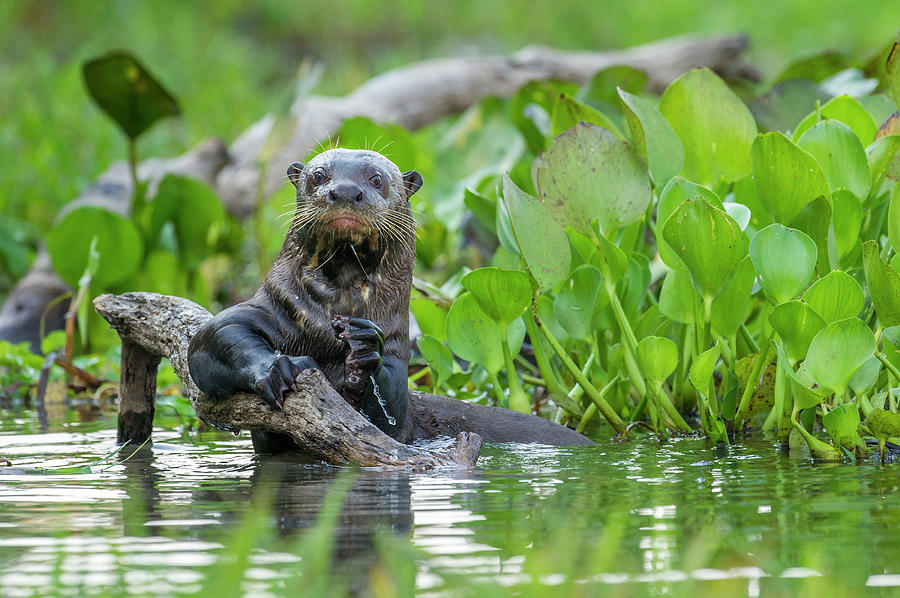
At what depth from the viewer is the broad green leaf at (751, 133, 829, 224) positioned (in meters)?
3.90

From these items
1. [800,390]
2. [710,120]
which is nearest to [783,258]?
[800,390]

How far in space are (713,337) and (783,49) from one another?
11.4 m

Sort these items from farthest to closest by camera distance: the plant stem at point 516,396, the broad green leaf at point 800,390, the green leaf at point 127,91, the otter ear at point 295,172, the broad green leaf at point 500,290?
the green leaf at point 127,91, the plant stem at point 516,396, the broad green leaf at point 500,290, the otter ear at point 295,172, the broad green leaf at point 800,390

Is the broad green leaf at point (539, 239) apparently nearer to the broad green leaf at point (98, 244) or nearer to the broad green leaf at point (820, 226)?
the broad green leaf at point (820, 226)

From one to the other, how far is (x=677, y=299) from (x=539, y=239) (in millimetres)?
528

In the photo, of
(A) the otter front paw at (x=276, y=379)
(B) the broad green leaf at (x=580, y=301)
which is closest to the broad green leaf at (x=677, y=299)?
(B) the broad green leaf at (x=580, y=301)

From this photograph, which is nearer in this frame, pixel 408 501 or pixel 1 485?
pixel 408 501

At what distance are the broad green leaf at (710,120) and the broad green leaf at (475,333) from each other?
989 mm

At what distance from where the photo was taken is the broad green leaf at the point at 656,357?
3932 millimetres

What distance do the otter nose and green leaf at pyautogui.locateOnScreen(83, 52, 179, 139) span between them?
2.96 m

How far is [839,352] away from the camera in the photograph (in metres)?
3.51

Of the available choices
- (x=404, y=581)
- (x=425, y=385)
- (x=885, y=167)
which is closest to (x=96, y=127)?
(x=425, y=385)

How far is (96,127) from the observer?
1069cm

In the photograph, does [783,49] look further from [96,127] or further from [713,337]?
[713,337]
